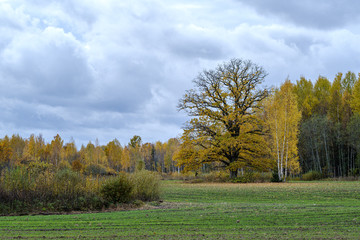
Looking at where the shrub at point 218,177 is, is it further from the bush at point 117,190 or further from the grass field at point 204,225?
the grass field at point 204,225

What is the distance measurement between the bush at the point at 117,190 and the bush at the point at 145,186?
2.73ft

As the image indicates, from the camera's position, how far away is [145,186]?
733 inches

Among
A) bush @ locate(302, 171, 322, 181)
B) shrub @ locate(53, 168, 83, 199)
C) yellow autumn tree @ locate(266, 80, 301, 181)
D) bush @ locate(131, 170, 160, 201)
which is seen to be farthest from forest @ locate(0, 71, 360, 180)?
shrub @ locate(53, 168, 83, 199)

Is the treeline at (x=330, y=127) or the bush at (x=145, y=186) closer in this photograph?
the bush at (x=145, y=186)

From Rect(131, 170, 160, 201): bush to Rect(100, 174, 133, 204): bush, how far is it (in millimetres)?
832

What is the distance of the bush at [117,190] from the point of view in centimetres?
1670

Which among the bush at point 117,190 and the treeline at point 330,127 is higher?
the treeline at point 330,127

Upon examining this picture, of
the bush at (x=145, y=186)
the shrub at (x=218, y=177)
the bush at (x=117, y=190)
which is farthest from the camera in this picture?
the shrub at (x=218, y=177)

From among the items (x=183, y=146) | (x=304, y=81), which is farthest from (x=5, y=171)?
(x=304, y=81)

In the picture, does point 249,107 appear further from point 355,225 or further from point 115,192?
point 355,225

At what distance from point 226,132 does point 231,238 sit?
3035cm

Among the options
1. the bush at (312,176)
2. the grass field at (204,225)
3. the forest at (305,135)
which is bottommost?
the grass field at (204,225)

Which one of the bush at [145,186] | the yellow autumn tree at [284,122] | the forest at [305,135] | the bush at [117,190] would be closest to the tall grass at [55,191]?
the bush at [117,190]

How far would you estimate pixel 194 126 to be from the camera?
39406mm
